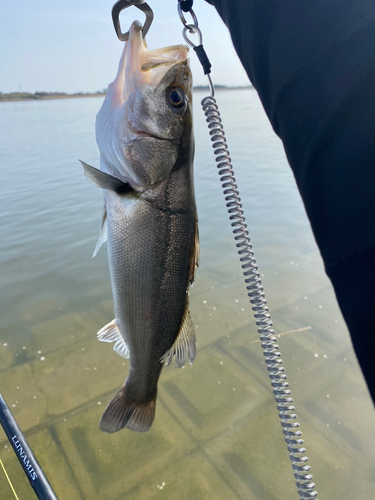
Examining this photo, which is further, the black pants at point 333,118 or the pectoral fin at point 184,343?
the pectoral fin at point 184,343

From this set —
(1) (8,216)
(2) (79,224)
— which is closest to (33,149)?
(1) (8,216)

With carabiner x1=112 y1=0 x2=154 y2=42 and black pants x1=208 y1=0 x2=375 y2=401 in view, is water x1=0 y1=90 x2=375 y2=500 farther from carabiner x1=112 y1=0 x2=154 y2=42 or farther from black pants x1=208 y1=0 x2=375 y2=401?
carabiner x1=112 y1=0 x2=154 y2=42

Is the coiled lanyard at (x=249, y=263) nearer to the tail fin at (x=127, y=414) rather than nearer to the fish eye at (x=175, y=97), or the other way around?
the fish eye at (x=175, y=97)

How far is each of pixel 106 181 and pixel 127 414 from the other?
914mm

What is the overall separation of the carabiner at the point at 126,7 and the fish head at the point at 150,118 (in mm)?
62

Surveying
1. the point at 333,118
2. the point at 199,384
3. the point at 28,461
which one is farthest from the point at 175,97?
the point at 199,384

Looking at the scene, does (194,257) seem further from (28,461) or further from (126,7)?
(28,461)

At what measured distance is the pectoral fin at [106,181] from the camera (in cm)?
118

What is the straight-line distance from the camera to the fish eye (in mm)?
1235

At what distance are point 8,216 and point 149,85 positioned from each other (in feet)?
21.8

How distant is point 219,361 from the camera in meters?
3.34

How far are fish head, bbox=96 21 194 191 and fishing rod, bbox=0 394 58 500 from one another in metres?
1.20

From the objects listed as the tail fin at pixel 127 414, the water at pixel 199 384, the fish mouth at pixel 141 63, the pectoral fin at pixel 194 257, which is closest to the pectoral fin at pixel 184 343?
the pectoral fin at pixel 194 257

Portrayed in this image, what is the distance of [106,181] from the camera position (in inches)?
47.0
